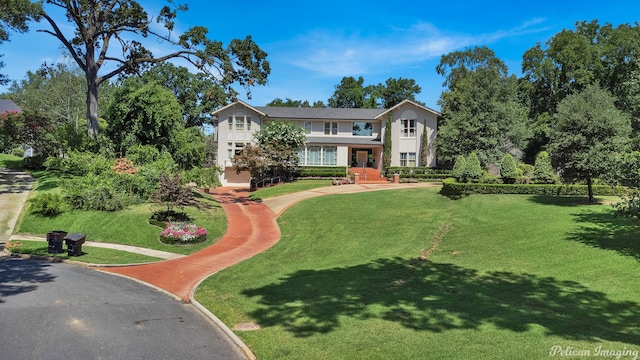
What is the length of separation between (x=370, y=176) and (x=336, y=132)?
8.58 meters

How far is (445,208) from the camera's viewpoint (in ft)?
75.4

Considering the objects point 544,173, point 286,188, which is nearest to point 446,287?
point 544,173

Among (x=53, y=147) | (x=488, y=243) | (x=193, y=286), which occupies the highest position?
(x=53, y=147)

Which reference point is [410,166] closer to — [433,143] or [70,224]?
[433,143]

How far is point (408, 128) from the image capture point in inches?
1826

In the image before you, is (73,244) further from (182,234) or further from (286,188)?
(286,188)

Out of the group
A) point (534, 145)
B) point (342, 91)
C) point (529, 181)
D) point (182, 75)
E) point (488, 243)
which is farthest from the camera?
point (342, 91)

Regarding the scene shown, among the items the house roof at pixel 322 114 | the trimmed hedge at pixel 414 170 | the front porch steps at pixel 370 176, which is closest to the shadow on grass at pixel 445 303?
the front porch steps at pixel 370 176

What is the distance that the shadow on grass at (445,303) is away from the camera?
773 cm

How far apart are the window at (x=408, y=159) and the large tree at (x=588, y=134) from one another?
26079 mm

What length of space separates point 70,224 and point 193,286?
11578 mm

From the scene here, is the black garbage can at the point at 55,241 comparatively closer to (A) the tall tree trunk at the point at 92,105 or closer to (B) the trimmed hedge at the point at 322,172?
(A) the tall tree trunk at the point at 92,105

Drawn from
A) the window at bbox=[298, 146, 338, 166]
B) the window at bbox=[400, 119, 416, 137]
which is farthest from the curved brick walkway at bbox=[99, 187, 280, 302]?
the window at bbox=[400, 119, 416, 137]

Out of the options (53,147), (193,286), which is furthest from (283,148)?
(193,286)
